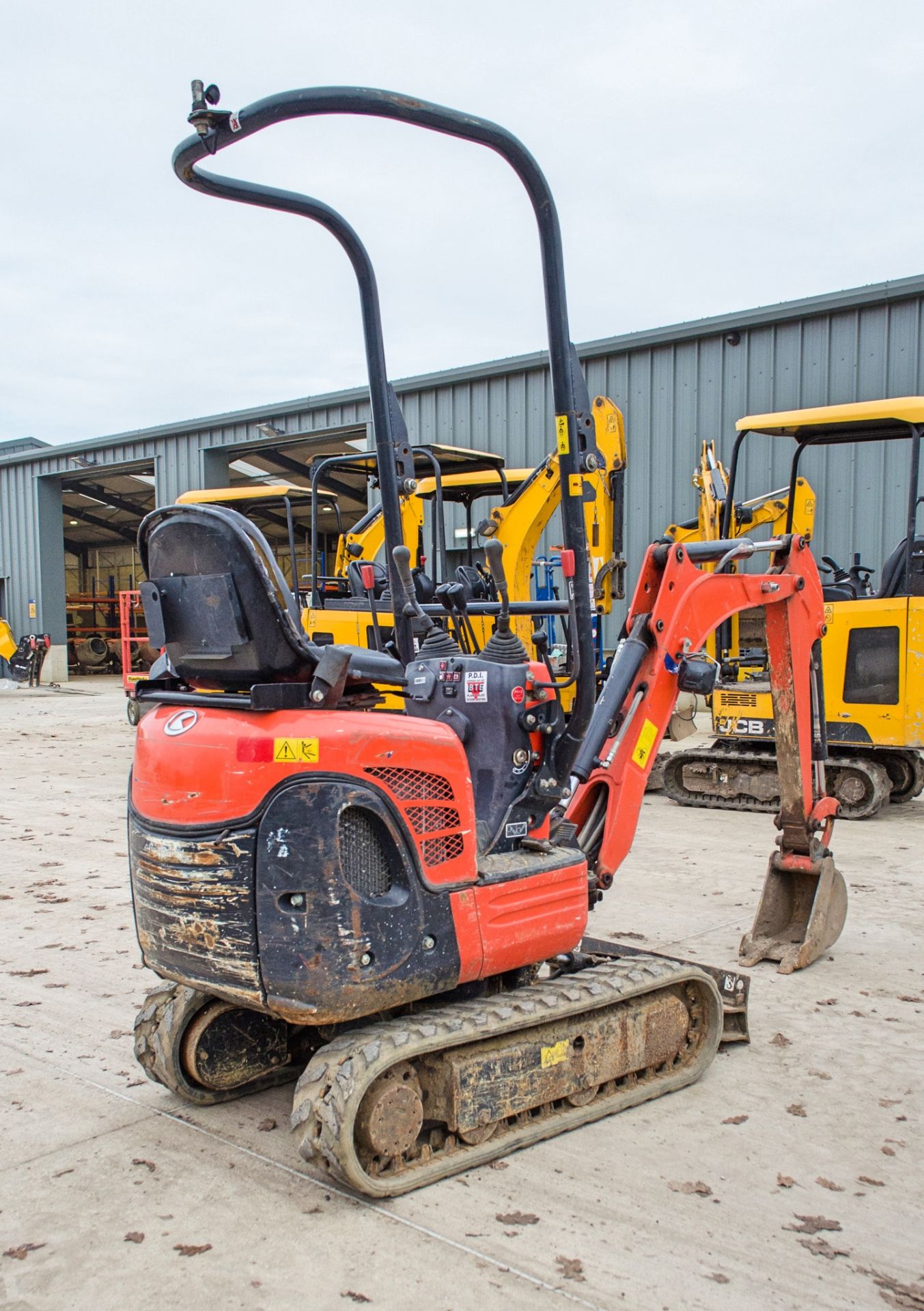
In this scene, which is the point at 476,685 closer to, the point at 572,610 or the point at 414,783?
the point at 572,610

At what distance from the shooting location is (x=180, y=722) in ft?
10.9

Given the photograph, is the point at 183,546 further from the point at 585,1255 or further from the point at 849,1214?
the point at 849,1214

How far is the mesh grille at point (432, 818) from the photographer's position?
3.26 meters

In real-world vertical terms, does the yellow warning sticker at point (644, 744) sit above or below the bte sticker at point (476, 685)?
below

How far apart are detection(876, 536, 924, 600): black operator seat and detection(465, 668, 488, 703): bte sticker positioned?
551 centimetres

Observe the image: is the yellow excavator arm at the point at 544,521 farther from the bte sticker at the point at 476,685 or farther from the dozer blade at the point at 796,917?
the bte sticker at the point at 476,685

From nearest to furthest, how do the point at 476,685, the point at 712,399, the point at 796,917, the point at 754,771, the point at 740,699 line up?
the point at 476,685 → the point at 796,917 → the point at 754,771 → the point at 740,699 → the point at 712,399

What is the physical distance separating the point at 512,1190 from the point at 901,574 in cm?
659

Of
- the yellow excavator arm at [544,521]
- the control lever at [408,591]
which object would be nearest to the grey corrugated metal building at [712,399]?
the yellow excavator arm at [544,521]

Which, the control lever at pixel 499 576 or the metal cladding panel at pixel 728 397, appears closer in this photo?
the control lever at pixel 499 576

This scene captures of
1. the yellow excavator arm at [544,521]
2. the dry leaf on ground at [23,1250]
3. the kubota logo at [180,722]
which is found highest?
the yellow excavator arm at [544,521]

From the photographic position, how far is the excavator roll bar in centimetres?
308

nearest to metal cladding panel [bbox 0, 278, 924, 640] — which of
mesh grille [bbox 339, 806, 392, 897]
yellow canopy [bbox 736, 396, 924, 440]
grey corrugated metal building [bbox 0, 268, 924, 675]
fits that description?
grey corrugated metal building [bbox 0, 268, 924, 675]

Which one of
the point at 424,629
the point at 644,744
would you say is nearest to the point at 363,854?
the point at 424,629
